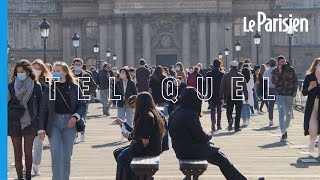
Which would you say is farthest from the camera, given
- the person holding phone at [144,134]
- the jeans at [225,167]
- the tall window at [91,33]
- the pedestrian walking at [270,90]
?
the tall window at [91,33]

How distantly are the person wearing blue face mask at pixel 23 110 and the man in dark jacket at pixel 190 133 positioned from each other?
292 cm

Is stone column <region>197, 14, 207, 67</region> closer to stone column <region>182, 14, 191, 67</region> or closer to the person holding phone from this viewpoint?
stone column <region>182, 14, 191, 67</region>

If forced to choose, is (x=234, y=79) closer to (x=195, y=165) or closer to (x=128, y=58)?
(x=195, y=165)

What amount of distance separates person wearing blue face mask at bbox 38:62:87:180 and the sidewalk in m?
1.85

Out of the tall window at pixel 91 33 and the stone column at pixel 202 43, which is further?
the tall window at pixel 91 33

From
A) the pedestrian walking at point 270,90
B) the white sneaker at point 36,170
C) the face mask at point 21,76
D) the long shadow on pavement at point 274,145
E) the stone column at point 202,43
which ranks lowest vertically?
the long shadow on pavement at point 274,145

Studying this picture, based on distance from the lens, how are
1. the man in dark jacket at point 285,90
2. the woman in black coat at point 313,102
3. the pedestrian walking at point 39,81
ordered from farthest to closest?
the man in dark jacket at point 285,90 < the woman in black coat at point 313,102 < the pedestrian walking at point 39,81

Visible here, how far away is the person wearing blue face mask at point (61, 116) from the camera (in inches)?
444

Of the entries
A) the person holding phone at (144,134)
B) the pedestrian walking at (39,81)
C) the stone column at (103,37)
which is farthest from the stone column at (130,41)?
the person holding phone at (144,134)

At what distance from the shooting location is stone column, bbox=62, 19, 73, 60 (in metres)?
87.0

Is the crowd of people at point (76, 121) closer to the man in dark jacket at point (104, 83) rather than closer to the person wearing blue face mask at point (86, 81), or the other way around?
the person wearing blue face mask at point (86, 81)

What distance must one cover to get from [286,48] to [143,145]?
79.7 m

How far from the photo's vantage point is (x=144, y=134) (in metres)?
10.4

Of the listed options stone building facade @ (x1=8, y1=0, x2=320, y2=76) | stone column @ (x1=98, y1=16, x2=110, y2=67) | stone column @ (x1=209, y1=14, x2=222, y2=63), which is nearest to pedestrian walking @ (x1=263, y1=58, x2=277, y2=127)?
stone column @ (x1=209, y1=14, x2=222, y2=63)
